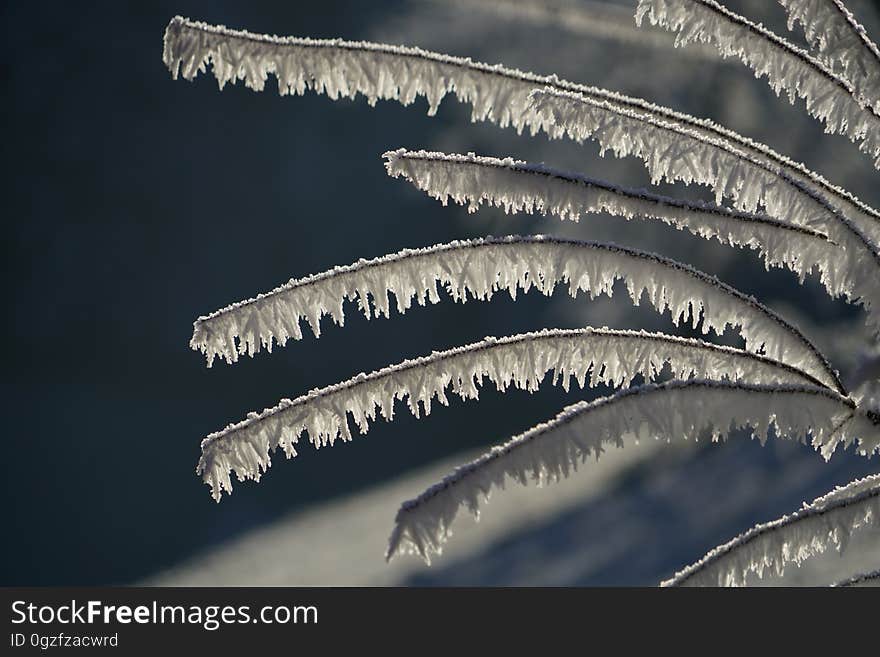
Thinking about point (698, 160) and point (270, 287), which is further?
point (270, 287)

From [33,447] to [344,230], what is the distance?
1.21 meters

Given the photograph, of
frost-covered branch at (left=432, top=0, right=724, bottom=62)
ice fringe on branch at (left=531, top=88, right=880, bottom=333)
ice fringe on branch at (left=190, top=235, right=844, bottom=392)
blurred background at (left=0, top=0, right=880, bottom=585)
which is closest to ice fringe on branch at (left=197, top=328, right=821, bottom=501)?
ice fringe on branch at (left=190, top=235, right=844, bottom=392)

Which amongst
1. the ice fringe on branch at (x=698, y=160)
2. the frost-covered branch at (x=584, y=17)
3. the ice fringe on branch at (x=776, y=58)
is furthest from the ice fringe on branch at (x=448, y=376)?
the frost-covered branch at (x=584, y=17)

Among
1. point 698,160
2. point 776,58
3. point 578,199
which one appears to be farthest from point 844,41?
point 578,199

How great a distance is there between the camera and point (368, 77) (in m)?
0.99

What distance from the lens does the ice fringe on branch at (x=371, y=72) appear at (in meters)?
0.98

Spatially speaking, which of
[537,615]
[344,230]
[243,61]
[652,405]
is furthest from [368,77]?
[344,230]

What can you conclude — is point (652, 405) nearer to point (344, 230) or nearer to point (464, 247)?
point (464, 247)

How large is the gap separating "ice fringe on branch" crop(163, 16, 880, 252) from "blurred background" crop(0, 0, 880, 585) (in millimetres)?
2220

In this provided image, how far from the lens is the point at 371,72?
0.99m

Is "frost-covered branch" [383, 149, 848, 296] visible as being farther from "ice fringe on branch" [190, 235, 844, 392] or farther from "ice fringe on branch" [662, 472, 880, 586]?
"ice fringe on branch" [662, 472, 880, 586]

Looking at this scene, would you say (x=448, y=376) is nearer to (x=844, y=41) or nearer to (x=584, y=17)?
(x=844, y=41)

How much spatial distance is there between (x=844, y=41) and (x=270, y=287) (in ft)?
8.43

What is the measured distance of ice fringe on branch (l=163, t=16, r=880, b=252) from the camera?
3.22 ft
